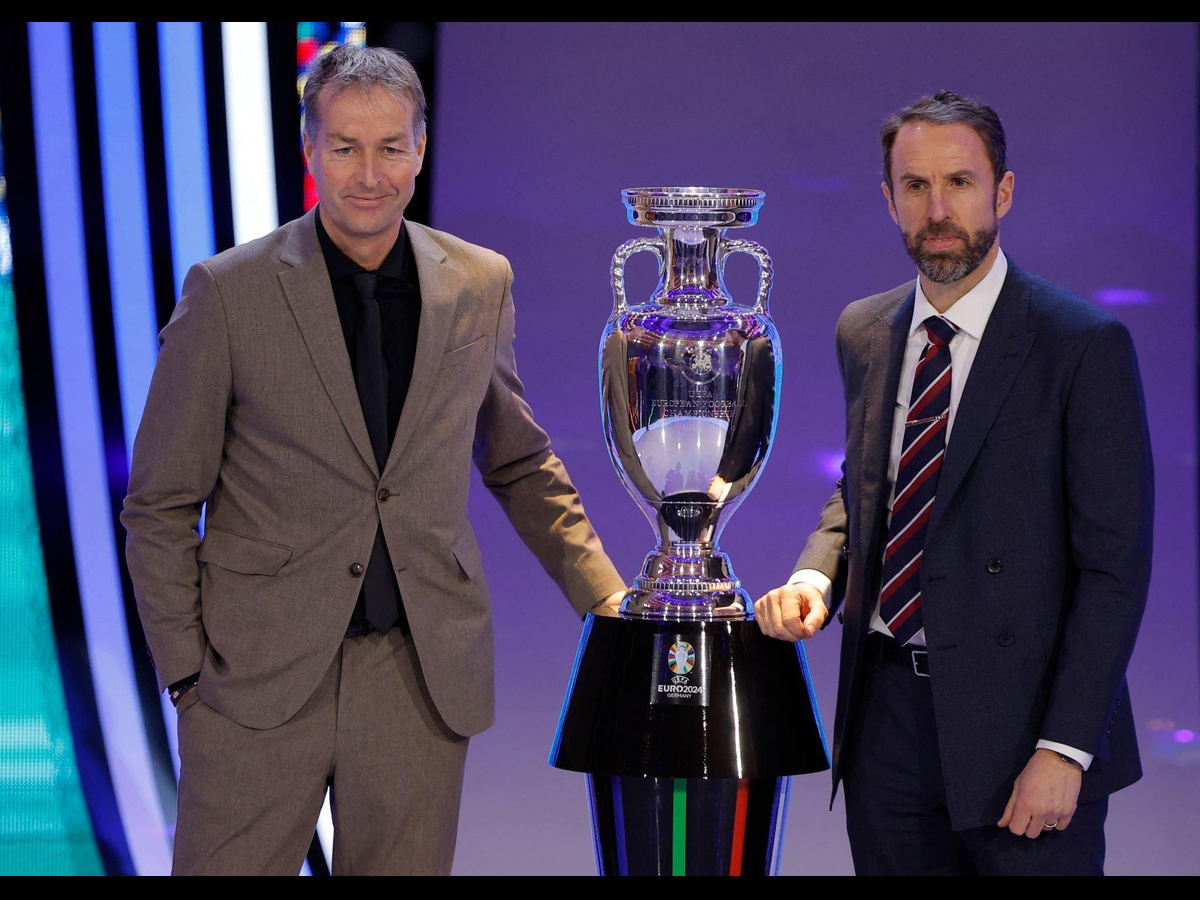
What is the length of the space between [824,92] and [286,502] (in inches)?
77.8

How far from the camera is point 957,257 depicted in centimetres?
206

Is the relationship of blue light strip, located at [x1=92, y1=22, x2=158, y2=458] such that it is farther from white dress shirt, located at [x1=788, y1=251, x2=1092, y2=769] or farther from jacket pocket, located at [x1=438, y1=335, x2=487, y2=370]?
white dress shirt, located at [x1=788, y1=251, x2=1092, y2=769]

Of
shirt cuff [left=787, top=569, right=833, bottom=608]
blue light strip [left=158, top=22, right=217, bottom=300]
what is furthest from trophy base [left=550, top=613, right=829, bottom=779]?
blue light strip [left=158, top=22, right=217, bottom=300]

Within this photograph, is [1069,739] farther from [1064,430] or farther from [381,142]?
[381,142]

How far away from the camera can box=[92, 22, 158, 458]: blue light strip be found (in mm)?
3287

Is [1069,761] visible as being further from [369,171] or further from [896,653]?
[369,171]

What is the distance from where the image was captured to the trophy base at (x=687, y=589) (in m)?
2.17

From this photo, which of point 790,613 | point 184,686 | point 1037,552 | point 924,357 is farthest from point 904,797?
point 184,686

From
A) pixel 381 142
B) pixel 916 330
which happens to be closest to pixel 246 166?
pixel 381 142

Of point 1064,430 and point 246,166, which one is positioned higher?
point 246,166

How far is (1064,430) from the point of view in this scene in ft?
6.47

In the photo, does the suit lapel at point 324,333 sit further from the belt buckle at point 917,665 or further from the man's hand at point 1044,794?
the man's hand at point 1044,794

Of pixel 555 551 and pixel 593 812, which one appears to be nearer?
pixel 593 812

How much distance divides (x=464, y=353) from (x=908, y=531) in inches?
29.6
